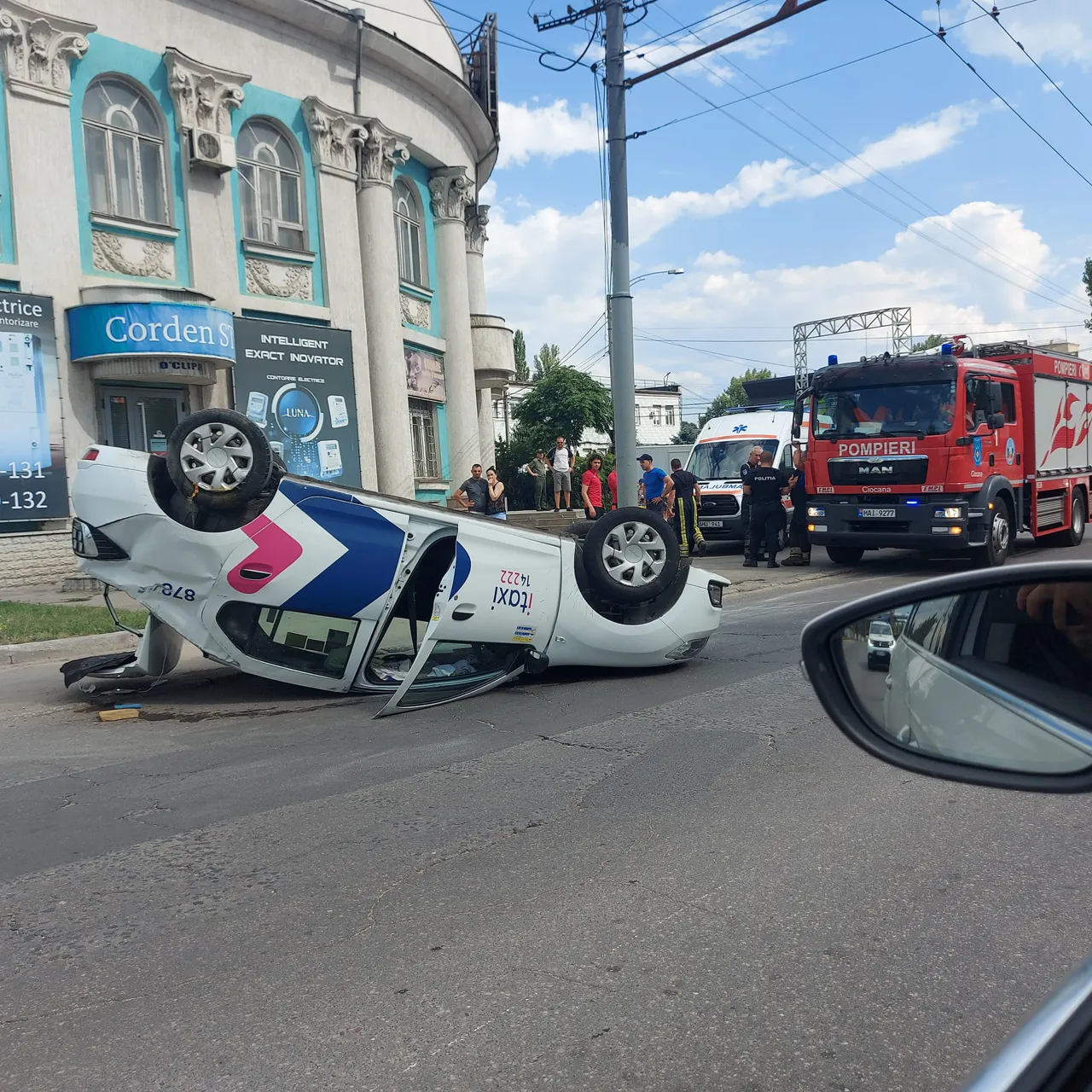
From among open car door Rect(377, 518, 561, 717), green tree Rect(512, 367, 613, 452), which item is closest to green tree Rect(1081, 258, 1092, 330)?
green tree Rect(512, 367, 613, 452)

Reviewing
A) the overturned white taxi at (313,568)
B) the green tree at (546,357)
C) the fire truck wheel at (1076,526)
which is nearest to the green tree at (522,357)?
the green tree at (546,357)

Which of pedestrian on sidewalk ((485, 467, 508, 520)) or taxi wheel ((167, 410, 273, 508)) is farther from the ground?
taxi wheel ((167, 410, 273, 508))

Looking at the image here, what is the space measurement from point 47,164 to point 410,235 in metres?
8.44

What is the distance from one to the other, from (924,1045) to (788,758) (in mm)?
2784

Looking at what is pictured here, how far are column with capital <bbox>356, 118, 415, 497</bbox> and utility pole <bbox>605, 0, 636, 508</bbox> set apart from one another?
6.93 m

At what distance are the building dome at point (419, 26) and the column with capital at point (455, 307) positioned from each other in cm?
242

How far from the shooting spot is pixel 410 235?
883 inches

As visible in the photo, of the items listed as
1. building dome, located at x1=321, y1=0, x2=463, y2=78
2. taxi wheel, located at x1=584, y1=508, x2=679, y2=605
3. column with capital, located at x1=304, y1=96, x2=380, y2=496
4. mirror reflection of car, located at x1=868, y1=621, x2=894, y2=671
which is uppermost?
building dome, located at x1=321, y1=0, x2=463, y2=78

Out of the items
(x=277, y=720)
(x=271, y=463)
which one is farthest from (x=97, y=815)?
(x=271, y=463)

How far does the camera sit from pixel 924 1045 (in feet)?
8.77

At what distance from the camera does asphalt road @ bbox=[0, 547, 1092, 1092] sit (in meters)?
2.71

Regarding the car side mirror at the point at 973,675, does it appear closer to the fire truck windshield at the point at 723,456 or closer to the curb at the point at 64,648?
the curb at the point at 64,648

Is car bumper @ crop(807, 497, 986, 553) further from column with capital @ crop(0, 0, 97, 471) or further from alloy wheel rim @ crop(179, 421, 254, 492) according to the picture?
column with capital @ crop(0, 0, 97, 471)

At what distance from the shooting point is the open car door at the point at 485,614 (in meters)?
6.83
